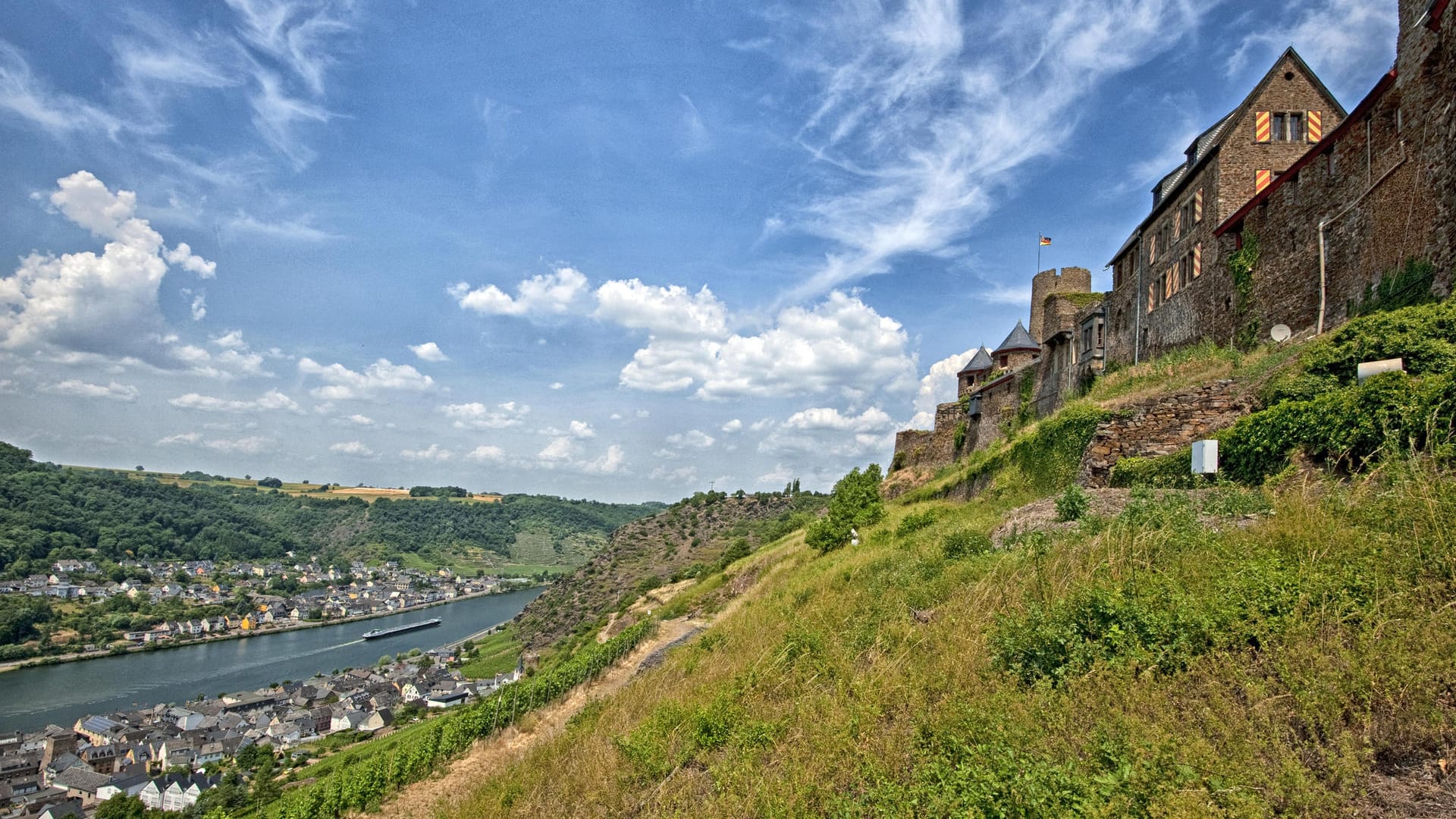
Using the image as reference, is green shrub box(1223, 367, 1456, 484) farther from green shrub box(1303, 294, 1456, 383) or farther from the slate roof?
the slate roof

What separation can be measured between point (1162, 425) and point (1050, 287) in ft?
93.1

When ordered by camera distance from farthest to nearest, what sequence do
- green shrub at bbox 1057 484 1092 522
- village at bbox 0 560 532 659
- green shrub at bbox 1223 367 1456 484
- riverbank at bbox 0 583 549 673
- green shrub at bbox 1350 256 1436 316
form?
village at bbox 0 560 532 659, riverbank at bbox 0 583 549 673, green shrub at bbox 1350 256 1436 316, green shrub at bbox 1057 484 1092 522, green shrub at bbox 1223 367 1456 484

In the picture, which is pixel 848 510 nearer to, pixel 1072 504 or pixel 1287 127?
pixel 1072 504

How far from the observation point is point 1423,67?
434 inches

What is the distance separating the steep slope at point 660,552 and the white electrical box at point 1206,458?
34952mm

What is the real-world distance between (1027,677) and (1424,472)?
12.4 feet

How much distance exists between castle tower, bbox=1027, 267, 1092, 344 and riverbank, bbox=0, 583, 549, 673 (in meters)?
114

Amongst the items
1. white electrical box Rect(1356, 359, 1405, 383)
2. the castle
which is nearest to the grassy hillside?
white electrical box Rect(1356, 359, 1405, 383)

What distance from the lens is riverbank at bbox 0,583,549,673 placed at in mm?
81500

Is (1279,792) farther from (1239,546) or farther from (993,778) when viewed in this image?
(1239,546)

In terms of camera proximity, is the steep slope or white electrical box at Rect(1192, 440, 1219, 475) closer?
white electrical box at Rect(1192, 440, 1219, 475)

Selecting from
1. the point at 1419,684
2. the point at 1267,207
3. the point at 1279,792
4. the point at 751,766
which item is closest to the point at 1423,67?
the point at 1267,207

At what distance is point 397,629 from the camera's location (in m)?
112

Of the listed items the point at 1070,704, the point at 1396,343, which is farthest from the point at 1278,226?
the point at 1070,704
